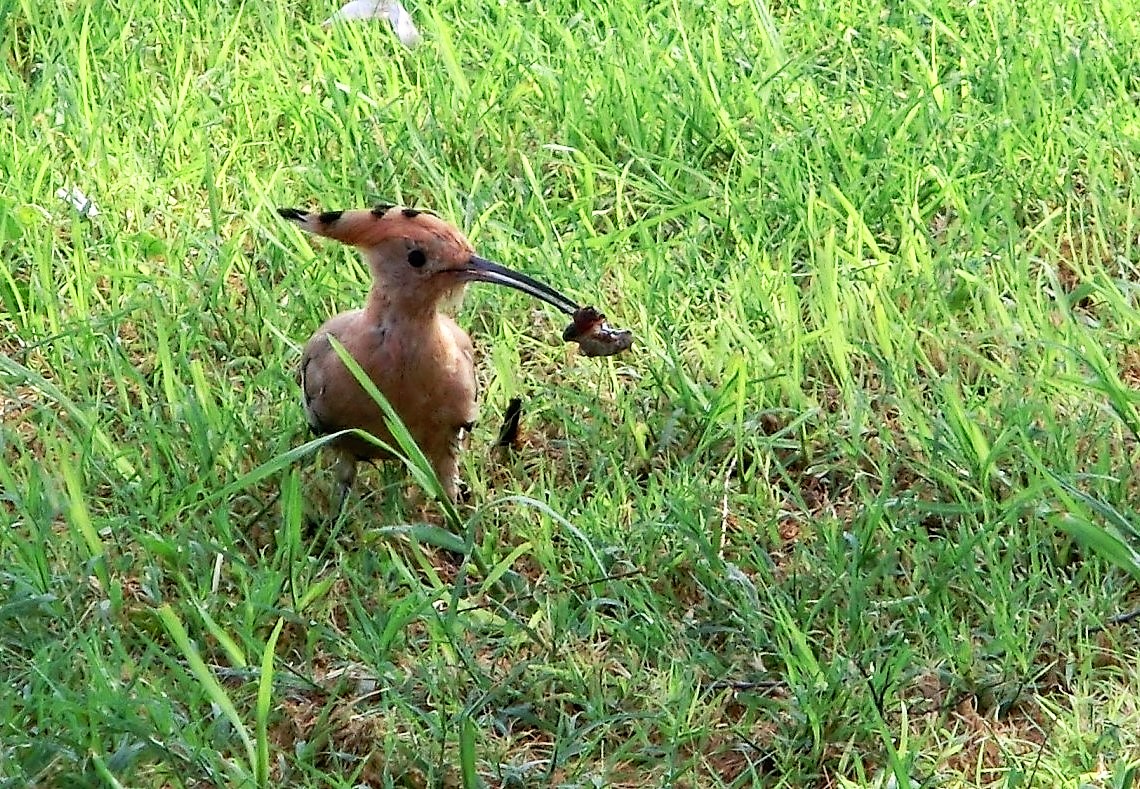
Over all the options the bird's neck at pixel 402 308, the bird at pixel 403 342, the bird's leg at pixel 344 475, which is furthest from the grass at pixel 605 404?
the bird's neck at pixel 402 308

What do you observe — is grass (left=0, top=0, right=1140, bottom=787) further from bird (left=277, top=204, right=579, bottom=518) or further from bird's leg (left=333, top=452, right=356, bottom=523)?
bird (left=277, top=204, right=579, bottom=518)

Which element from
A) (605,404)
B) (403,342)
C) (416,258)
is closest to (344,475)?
(403,342)

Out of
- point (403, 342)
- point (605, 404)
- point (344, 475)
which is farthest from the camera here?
point (605, 404)

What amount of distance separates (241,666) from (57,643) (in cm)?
32

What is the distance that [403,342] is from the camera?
3.49 meters

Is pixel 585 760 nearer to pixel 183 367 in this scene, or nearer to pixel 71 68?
pixel 183 367

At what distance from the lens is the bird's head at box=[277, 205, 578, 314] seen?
137 inches

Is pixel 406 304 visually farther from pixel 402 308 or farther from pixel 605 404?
pixel 605 404

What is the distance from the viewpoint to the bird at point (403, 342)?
11.4ft

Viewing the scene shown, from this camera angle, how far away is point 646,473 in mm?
3678

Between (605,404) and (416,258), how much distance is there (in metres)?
0.58

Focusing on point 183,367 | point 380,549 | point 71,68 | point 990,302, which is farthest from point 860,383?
point 71,68

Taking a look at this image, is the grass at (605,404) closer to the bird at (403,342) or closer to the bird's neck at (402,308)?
the bird at (403,342)

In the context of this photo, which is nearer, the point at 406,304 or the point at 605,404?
the point at 406,304
